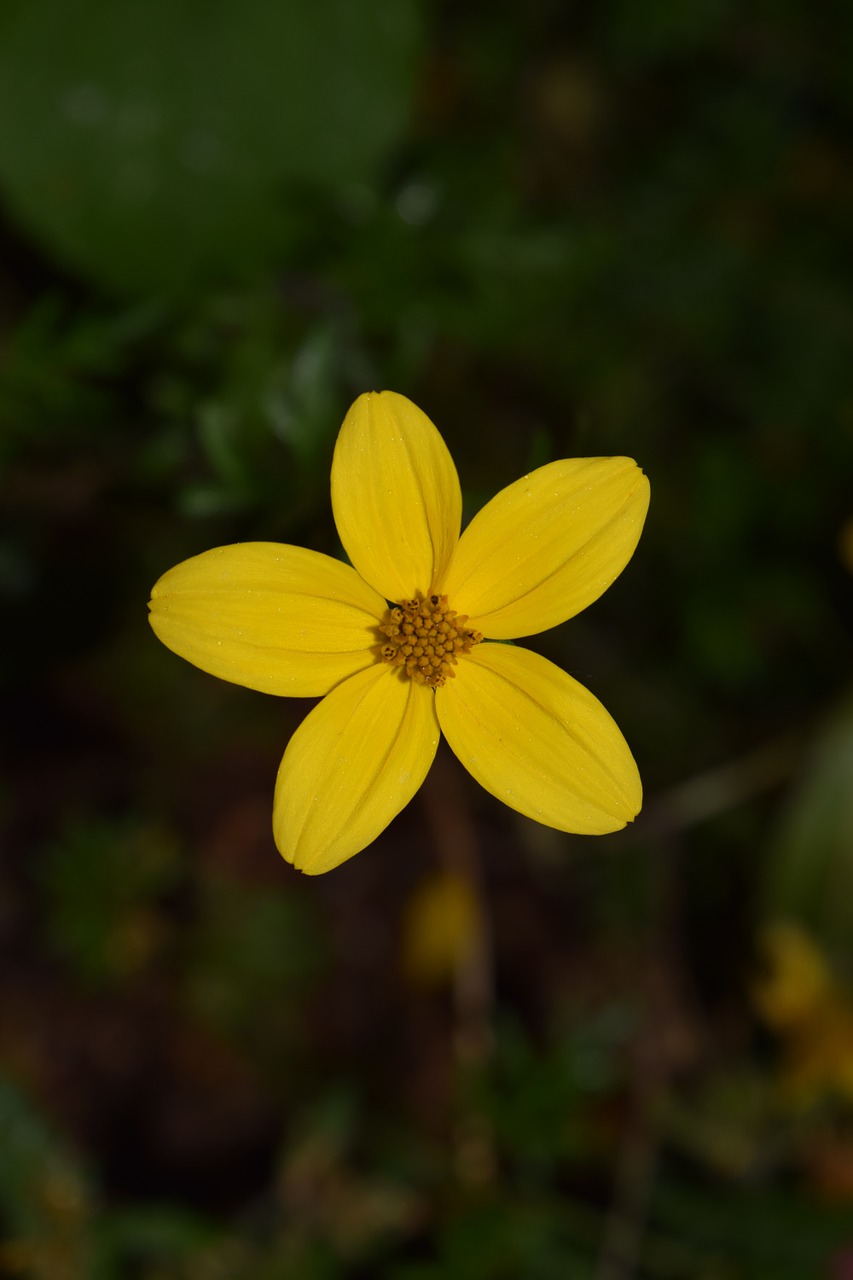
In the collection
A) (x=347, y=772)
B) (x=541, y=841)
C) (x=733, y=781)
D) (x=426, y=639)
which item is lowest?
(x=347, y=772)

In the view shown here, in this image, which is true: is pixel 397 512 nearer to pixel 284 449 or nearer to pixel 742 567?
pixel 284 449

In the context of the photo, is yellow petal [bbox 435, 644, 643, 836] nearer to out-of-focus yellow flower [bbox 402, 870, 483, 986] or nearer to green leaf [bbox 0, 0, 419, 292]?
green leaf [bbox 0, 0, 419, 292]

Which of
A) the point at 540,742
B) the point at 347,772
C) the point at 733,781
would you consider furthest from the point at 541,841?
the point at 347,772

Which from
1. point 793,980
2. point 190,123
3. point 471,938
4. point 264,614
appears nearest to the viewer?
point 264,614

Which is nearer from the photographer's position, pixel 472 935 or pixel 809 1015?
pixel 809 1015

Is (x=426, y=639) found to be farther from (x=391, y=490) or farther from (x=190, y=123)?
(x=190, y=123)

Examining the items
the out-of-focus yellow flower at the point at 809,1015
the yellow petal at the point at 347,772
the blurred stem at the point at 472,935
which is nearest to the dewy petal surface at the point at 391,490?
the yellow petal at the point at 347,772
